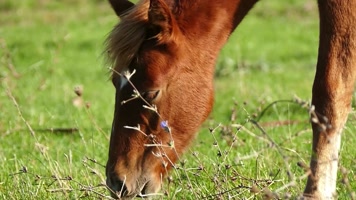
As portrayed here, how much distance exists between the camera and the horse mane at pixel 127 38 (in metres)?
4.22

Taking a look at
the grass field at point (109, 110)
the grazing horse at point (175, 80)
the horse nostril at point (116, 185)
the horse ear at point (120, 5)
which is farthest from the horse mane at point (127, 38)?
the horse nostril at point (116, 185)

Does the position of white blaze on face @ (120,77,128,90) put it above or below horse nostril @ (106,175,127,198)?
above

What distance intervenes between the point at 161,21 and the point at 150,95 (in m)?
0.39

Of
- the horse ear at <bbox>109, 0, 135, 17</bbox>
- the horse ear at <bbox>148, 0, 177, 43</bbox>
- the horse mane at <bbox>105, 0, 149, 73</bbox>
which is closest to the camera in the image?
the horse ear at <bbox>148, 0, 177, 43</bbox>

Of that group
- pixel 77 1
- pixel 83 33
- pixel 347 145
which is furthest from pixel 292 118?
pixel 77 1

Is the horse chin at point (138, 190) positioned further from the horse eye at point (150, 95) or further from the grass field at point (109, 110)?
the horse eye at point (150, 95)

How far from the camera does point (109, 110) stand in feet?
27.1

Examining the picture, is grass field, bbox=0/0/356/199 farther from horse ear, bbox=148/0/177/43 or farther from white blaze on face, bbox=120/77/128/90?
horse ear, bbox=148/0/177/43

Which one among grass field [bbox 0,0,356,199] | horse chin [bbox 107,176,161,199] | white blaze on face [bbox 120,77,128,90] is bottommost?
grass field [bbox 0,0,356,199]

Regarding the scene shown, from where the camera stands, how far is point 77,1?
17281 millimetres

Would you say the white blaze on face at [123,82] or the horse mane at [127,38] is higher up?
the horse mane at [127,38]

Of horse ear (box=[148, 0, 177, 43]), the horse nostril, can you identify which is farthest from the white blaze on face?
the horse nostril

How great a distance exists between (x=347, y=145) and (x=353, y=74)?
101 cm

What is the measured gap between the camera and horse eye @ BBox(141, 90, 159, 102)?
167 inches
